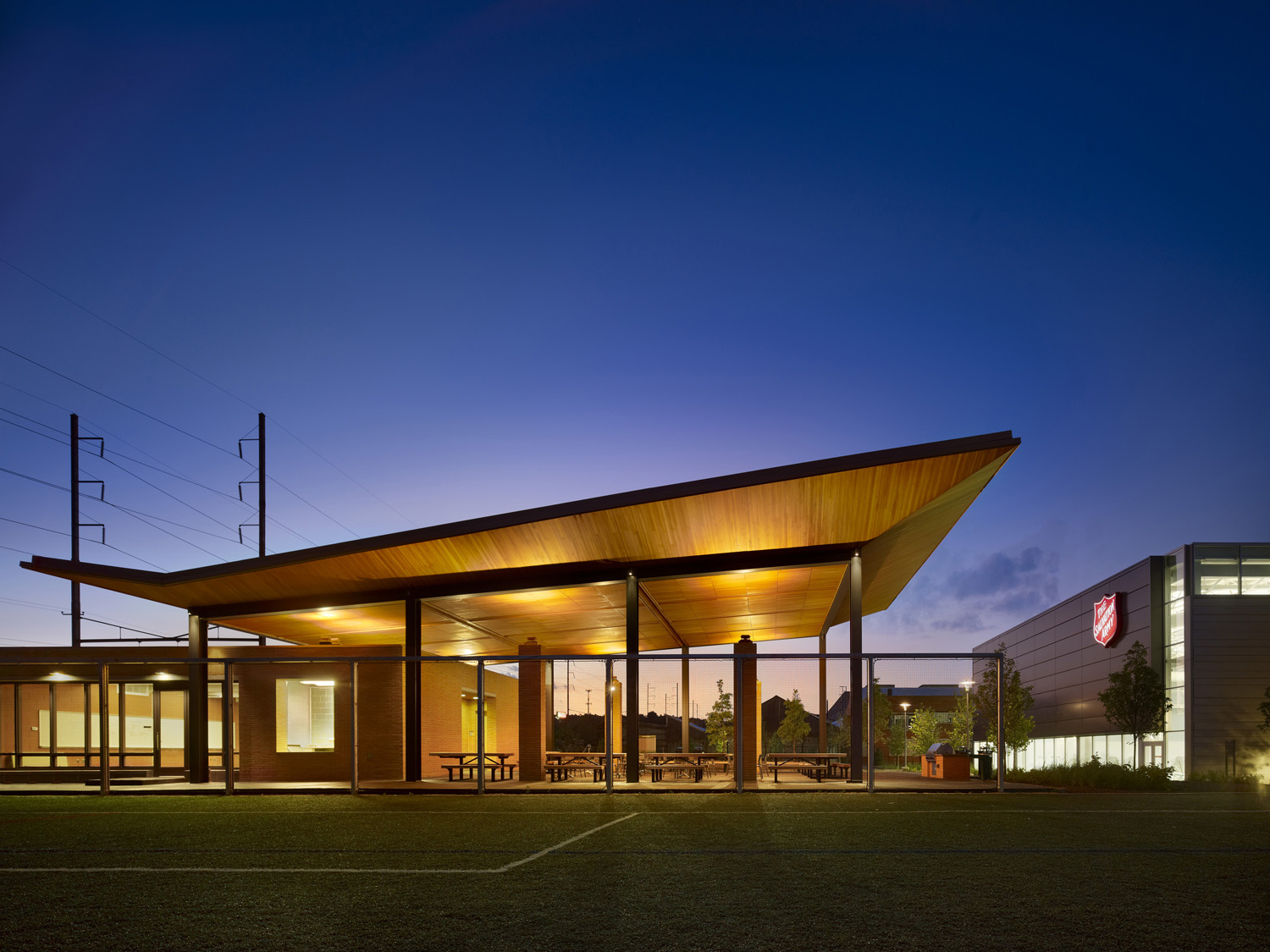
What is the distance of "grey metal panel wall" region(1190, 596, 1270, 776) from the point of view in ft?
95.3

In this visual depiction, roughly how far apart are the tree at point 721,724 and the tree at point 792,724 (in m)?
3.04

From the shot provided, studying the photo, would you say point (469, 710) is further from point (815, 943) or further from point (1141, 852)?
point (815, 943)

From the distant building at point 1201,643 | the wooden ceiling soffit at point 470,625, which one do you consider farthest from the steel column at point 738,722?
the distant building at point 1201,643

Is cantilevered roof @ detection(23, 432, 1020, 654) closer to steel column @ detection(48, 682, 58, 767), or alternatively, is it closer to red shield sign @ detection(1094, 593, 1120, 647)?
steel column @ detection(48, 682, 58, 767)

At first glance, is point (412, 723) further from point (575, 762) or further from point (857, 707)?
point (857, 707)

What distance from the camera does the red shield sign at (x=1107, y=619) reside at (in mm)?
35312

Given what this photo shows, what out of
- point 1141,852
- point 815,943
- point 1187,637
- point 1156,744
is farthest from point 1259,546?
point 815,943

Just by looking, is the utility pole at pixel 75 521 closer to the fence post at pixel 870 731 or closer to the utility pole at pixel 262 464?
the utility pole at pixel 262 464

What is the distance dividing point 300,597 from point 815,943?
17738 mm

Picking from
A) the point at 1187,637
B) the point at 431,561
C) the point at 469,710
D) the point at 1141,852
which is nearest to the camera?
the point at 1141,852

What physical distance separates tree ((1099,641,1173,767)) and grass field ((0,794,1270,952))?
19.7 metres

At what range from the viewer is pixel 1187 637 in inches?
1190

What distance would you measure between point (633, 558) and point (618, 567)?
0.54 metres

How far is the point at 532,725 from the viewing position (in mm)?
18391
